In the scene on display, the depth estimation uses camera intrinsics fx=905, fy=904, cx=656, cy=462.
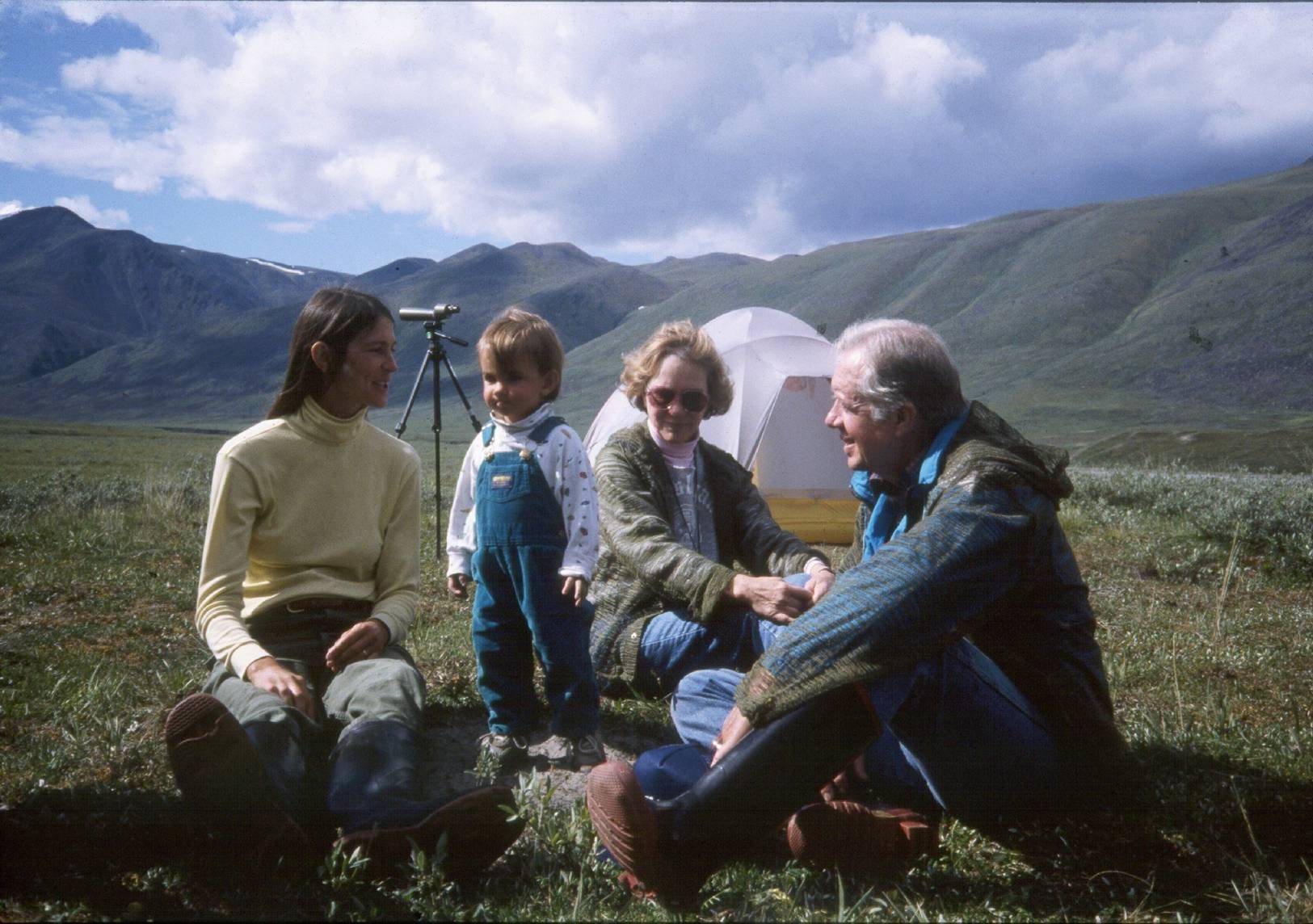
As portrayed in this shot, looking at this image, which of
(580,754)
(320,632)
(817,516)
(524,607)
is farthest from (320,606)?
(817,516)

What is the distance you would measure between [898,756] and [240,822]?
1759mm

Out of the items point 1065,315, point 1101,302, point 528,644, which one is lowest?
point 528,644

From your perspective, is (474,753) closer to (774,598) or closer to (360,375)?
(774,598)

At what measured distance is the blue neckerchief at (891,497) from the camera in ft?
7.85

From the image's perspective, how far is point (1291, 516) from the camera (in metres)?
7.67

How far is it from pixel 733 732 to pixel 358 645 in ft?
4.39

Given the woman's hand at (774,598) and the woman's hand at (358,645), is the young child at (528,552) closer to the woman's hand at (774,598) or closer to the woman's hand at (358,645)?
the woman's hand at (358,645)

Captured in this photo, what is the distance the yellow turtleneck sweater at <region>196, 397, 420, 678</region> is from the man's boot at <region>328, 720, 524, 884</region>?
0.57 m

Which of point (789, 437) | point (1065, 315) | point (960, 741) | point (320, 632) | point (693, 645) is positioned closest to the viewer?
point (960, 741)

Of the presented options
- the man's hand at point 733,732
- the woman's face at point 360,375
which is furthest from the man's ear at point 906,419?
the woman's face at point 360,375

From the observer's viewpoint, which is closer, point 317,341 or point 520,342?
point 317,341

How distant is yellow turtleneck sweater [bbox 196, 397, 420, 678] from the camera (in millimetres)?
2869

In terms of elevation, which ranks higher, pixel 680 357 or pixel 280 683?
pixel 680 357

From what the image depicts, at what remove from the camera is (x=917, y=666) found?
223 cm
